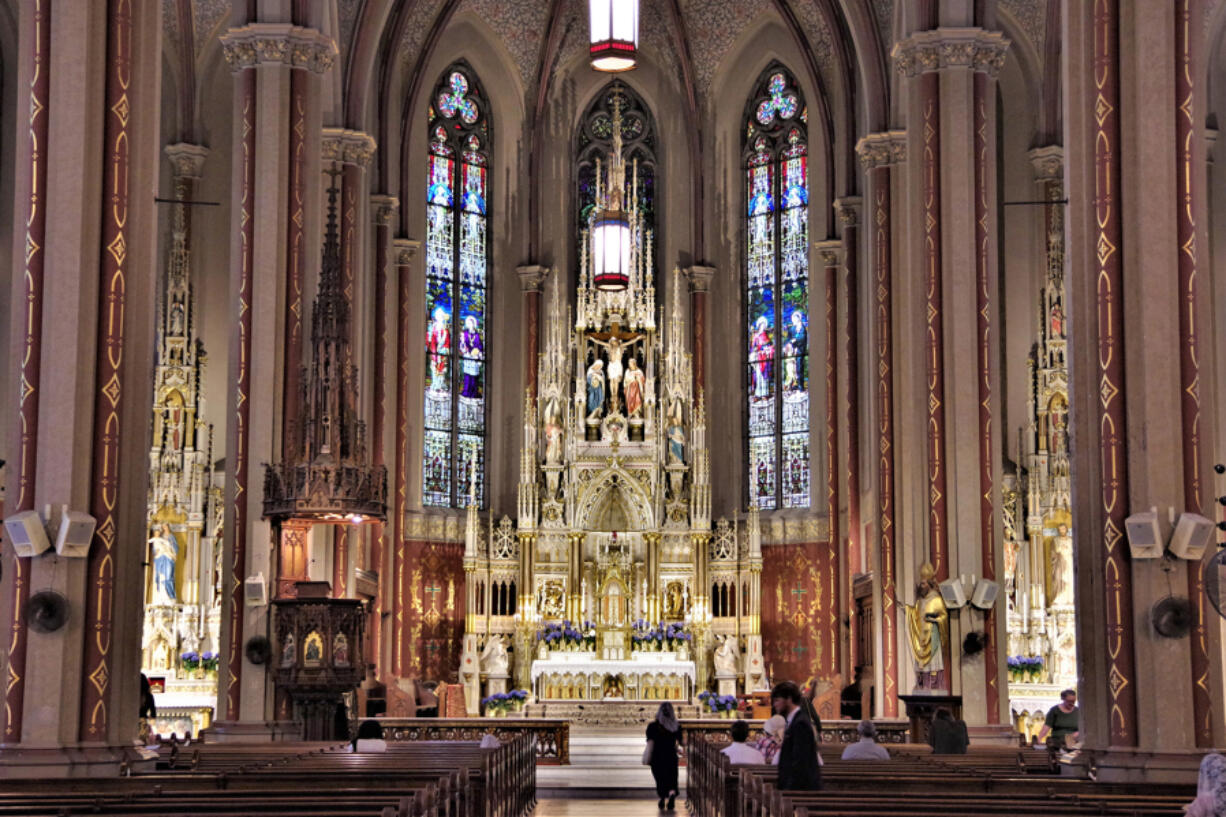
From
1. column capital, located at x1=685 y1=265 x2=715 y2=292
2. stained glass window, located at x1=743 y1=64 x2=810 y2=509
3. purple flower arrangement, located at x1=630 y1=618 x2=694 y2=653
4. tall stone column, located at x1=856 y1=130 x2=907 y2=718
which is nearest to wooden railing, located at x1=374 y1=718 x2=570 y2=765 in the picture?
tall stone column, located at x1=856 y1=130 x2=907 y2=718

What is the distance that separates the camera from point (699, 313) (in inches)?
1318

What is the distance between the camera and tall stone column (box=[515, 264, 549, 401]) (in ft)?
109

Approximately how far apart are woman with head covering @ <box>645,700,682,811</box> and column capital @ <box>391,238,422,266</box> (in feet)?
49.9

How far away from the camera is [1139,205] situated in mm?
14031

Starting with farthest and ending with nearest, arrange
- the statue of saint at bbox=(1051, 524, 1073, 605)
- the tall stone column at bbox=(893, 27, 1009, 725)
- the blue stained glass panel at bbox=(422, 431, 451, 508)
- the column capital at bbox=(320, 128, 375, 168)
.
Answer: the blue stained glass panel at bbox=(422, 431, 451, 508) < the column capital at bbox=(320, 128, 375, 168) < the statue of saint at bbox=(1051, 524, 1073, 605) < the tall stone column at bbox=(893, 27, 1009, 725)

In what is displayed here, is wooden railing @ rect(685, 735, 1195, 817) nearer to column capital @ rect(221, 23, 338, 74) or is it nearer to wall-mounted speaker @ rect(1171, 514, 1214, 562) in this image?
wall-mounted speaker @ rect(1171, 514, 1214, 562)

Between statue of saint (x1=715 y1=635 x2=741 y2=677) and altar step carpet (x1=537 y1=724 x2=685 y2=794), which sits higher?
statue of saint (x1=715 y1=635 x2=741 y2=677)

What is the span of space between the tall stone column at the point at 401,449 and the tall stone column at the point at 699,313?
548 centimetres

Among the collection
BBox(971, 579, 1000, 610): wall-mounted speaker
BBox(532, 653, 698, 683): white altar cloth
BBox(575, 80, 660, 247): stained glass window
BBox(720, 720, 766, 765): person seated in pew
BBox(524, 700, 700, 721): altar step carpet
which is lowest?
BBox(524, 700, 700, 721): altar step carpet

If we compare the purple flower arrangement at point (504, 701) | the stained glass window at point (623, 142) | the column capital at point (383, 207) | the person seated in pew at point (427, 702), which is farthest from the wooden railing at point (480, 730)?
the stained glass window at point (623, 142)

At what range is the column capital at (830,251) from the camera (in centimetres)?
3123

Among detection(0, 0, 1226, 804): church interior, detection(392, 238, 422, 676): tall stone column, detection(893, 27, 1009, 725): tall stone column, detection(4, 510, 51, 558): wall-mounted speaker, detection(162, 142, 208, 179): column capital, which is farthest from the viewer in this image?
detection(392, 238, 422, 676): tall stone column

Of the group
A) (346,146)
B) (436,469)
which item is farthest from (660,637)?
(346,146)

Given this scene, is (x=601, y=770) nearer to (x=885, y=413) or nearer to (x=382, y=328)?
(x=885, y=413)
